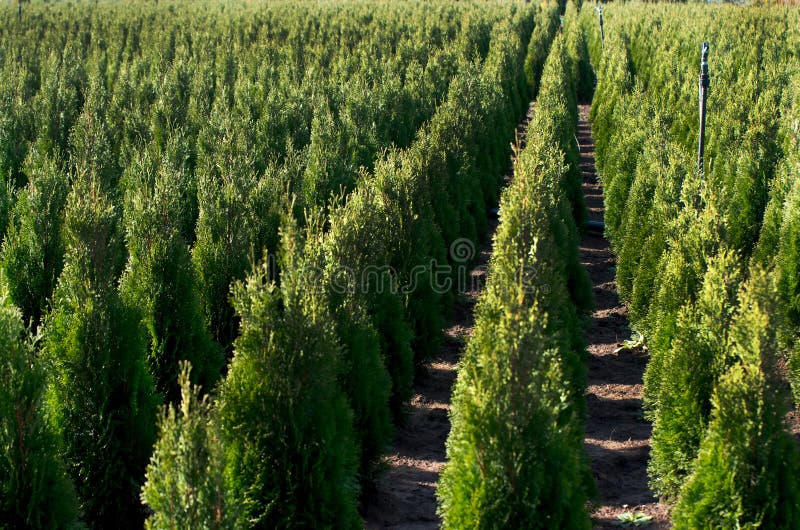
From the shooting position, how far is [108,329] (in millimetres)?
6098

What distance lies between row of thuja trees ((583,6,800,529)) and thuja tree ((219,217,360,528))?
2302 mm

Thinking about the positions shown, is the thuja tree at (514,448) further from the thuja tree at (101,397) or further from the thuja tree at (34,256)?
the thuja tree at (34,256)

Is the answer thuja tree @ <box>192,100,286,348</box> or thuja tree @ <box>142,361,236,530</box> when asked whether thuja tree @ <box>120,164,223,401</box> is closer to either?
thuja tree @ <box>192,100,286,348</box>

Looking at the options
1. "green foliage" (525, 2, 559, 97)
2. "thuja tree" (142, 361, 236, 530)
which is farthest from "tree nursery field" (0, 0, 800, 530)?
"green foliage" (525, 2, 559, 97)

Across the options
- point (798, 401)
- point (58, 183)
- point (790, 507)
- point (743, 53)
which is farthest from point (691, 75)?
point (790, 507)

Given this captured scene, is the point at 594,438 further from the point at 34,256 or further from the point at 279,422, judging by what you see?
the point at 34,256

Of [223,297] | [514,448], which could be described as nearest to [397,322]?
[223,297]

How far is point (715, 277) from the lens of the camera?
6.39 metres

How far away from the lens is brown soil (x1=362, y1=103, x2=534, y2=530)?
6.74m

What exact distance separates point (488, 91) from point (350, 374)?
469 inches

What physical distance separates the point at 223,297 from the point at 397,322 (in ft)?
5.94

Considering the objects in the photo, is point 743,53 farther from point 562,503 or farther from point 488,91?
point 562,503

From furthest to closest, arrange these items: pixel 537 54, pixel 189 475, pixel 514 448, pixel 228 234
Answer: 1. pixel 537 54
2. pixel 228 234
3. pixel 514 448
4. pixel 189 475

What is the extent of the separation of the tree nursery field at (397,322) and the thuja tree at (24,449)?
2 centimetres
